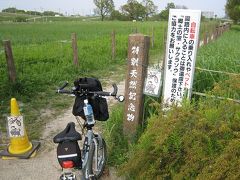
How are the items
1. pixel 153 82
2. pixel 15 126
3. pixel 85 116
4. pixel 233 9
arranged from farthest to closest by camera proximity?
pixel 233 9, pixel 15 126, pixel 153 82, pixel 85 116

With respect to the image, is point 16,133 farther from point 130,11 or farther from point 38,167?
point 130,11

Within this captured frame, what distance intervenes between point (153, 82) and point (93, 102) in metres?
1.23

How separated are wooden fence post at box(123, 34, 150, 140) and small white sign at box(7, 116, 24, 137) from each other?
1.43 metres

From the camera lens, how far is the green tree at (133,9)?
74312 mm

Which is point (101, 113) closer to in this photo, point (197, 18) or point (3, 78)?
point (197, 18)

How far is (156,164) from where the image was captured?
A: 291cm

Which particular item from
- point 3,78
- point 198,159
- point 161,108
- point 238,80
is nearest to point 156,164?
point 198,159

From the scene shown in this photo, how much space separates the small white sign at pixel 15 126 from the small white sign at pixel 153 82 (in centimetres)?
176

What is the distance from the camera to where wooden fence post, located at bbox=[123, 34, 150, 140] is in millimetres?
3559

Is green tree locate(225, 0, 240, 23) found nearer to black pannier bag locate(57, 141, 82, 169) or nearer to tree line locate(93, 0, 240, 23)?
tree line locate(93, 0, 240, 23)

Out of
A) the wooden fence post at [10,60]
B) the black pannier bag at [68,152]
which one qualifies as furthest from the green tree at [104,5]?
the black pannier bag at [68,152]

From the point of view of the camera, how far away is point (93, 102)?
2641mm

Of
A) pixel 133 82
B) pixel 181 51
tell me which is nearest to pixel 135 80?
pixel 133 82

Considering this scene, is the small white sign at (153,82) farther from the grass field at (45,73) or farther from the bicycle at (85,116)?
the grass field at (45,73)
